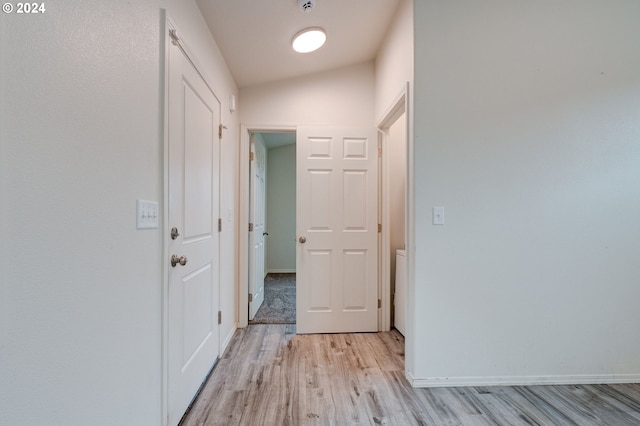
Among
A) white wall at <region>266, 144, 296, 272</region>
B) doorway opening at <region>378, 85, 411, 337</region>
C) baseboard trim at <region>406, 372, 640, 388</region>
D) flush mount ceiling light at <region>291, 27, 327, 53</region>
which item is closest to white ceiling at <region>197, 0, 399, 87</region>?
flush mount ceiling light at <region>291, 27, 327, 53</region>

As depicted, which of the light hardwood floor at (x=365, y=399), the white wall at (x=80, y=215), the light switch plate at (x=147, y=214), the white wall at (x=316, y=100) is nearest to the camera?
the white wall at (x=80, y=215)

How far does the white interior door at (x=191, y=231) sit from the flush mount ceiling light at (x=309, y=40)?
0.81m

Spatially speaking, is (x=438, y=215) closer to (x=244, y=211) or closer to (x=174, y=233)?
(x=174, y=233)

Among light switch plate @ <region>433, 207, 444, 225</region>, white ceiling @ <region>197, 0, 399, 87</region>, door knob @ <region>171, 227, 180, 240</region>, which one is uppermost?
white ceiling @ <region>197, 0, 399, 87</region>

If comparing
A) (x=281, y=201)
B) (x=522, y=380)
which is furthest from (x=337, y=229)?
(x=281, y=201)

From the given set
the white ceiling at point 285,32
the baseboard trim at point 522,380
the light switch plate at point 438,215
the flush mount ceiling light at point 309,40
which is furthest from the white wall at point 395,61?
the baseboard trim at point 522,380

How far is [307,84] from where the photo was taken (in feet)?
9.27

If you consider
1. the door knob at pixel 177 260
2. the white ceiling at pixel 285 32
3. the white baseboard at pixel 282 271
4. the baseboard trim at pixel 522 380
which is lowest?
the white baseboard at pixel 282 271

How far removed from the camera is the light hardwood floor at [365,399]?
5.08ft

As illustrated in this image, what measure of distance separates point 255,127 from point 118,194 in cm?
198

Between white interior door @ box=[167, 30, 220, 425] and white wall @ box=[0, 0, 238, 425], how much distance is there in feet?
0.45

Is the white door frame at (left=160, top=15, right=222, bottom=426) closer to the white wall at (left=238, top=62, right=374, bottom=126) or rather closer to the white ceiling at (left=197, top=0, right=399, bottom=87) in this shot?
the white ceiling at (left=197, top=0, right=399, bottom=87)

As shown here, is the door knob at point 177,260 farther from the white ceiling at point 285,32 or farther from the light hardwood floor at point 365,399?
the white ceiling at point 285,32

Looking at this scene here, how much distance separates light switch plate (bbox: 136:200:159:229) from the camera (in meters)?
1.16
